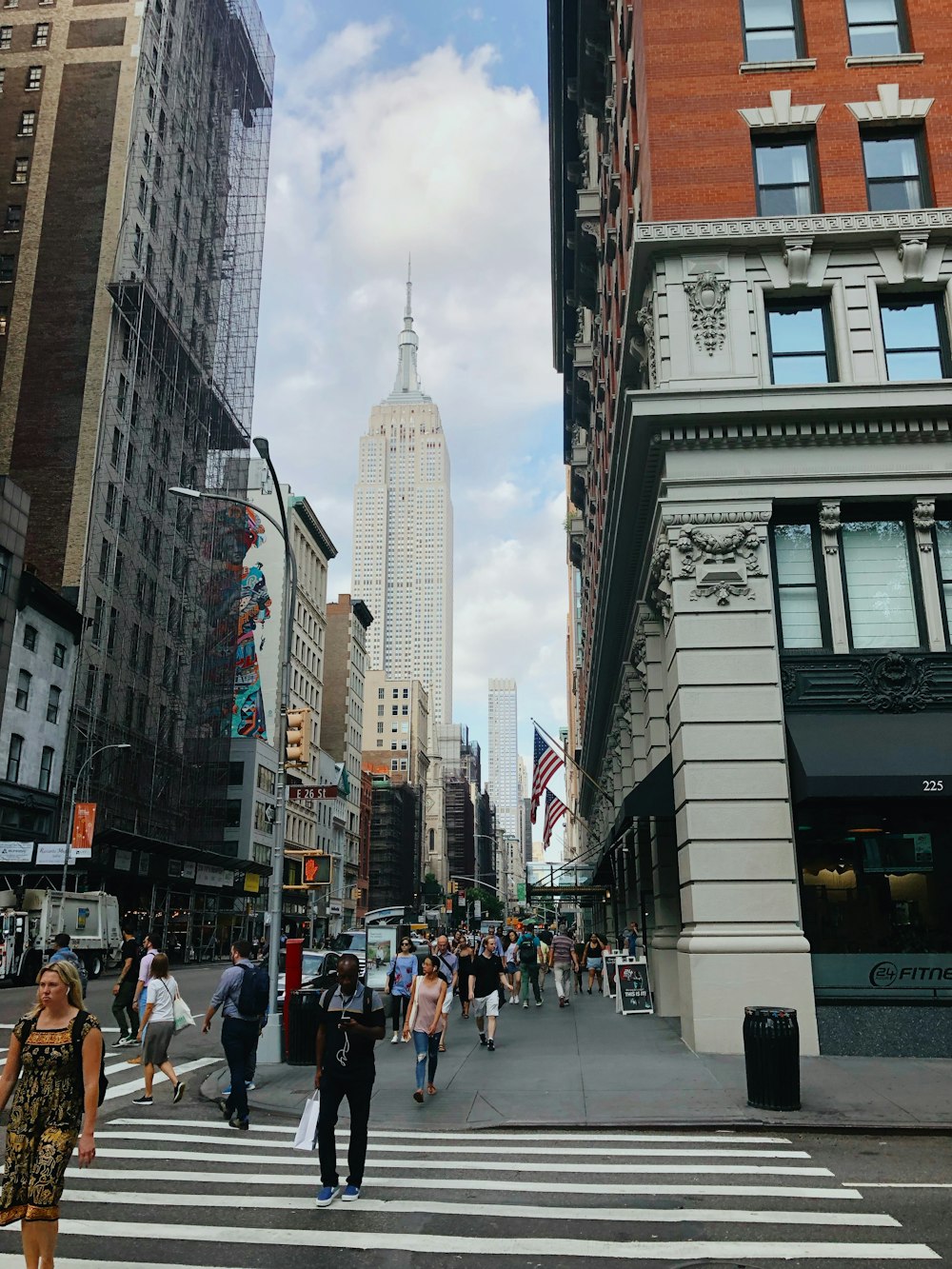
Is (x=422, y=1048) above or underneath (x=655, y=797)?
underneath

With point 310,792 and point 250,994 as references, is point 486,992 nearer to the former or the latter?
point 310,792

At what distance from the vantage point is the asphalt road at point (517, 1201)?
6.91m

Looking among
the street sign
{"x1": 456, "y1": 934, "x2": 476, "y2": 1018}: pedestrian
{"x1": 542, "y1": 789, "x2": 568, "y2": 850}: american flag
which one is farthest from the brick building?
{"x1": 542, "y1": 789, "x2": 568, "y2": 850}: american flag

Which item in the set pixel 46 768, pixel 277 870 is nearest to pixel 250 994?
pixel 277 870

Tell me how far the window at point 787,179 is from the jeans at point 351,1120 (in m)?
17.6

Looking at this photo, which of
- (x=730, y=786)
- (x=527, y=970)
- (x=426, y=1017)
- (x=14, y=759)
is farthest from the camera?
(x=14, y=759)

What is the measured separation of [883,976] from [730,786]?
3793 millimetres

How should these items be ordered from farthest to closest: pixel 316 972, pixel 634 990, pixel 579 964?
pixel 579 964 → pixel 316 972 → pixel 634 990

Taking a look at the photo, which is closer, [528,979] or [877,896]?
[877,896]

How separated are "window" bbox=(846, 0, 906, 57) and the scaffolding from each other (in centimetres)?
4345

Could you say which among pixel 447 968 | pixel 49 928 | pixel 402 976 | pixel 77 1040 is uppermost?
pixel 49 928

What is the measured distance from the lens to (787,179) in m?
19.8

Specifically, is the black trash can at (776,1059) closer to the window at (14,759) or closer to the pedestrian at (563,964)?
the pedestrian at (563,964)

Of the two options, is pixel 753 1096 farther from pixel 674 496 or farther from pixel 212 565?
pixel 212 565
